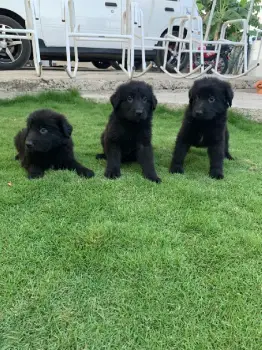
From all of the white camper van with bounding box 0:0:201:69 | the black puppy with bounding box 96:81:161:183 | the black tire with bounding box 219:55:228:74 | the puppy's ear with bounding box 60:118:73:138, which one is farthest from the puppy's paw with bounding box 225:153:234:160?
the black tire with bounding box 219:55:228:74

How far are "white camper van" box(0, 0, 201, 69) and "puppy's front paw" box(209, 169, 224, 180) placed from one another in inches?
244

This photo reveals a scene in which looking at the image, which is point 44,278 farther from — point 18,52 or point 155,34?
point 155,34

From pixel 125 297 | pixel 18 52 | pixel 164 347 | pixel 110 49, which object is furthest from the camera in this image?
pixel 110 49

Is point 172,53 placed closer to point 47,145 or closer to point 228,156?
point 228,156

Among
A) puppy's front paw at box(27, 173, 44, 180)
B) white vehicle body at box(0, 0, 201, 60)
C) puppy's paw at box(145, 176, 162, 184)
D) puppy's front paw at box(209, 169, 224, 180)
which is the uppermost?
white vehicle body at box(0, 0, 201, 60)

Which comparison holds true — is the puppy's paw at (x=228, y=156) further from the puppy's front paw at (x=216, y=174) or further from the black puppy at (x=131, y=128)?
the black puppy at (x=131, y=128)

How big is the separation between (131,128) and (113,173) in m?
0.48

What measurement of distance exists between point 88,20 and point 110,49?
43.1 inches

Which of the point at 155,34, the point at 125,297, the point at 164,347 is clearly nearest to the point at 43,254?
the point at 125,297

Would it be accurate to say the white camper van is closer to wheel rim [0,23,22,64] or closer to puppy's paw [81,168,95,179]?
wheel rim [0,23,22,64]

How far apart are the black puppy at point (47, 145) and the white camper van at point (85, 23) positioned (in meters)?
5.56

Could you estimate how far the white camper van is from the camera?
8.70 m

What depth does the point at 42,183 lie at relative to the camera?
10.5ft

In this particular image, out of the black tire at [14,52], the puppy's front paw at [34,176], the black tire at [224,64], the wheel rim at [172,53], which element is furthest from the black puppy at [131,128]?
the black tire at [224,64]
